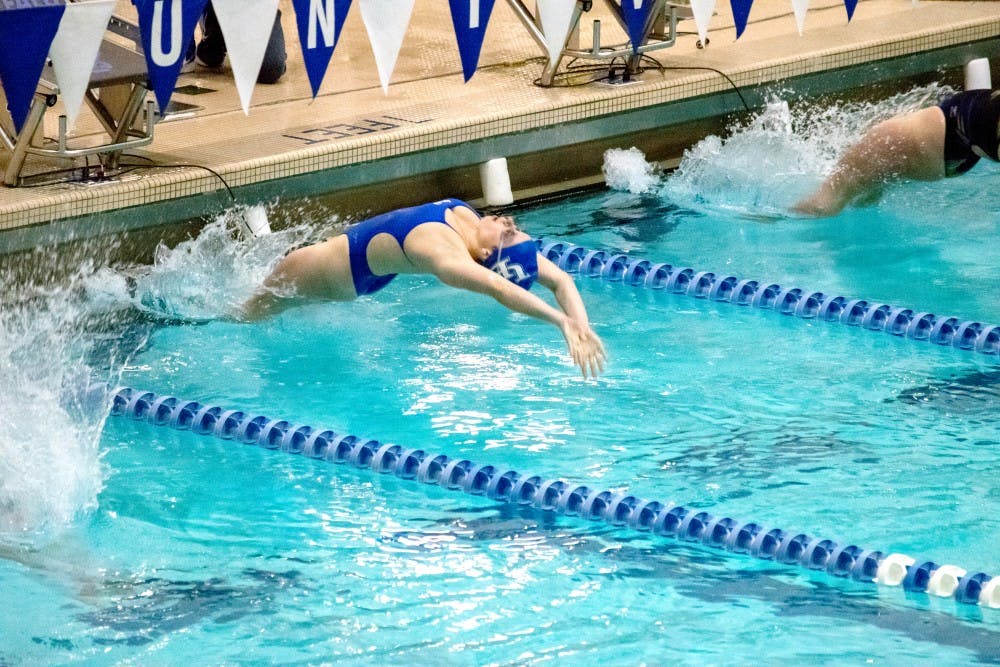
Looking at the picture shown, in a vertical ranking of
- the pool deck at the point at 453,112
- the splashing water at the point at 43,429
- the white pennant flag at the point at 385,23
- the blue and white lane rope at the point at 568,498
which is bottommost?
the blue and white lane rope at the point at 568,498

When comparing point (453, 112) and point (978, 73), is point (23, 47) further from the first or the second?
point (978, 73)

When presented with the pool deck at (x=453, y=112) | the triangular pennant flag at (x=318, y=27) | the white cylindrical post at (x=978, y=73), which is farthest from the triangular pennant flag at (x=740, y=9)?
the triangular pennant flag at (x=318, y=27)

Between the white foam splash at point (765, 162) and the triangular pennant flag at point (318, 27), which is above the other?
the triangular pennant flag at point (318, 27)

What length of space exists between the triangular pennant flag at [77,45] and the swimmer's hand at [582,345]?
6.64ft

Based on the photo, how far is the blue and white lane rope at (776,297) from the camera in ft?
16.6

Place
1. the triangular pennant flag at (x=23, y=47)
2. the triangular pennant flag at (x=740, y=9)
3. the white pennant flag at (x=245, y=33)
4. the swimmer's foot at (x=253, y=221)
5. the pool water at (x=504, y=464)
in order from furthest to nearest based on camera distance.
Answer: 1. the triangular pennant flag at (x=740, y=9)
2. the swimmer's foot at (x=253, y=221)
3. the white pennant flag at (x=245, y=33)
4. the triangular pennant flag at (x=23, y=47)
5. the pool water at (x=504, y=464)

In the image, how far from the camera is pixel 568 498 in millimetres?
3918

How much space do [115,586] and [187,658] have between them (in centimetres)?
42

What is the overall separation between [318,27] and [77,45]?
0.94 metres

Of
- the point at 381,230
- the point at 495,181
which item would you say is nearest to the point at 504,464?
the point at 381,230

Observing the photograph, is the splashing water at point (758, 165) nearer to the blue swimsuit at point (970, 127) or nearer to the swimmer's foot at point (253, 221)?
the blue swimsuit at point (970, 127)

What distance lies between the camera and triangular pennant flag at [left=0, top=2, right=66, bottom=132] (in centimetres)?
470

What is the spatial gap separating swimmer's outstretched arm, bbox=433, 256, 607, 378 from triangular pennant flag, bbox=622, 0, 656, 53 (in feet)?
8.51

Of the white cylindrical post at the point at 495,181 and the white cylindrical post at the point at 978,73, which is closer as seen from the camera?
the white cylindrical post at the point at 495,181
